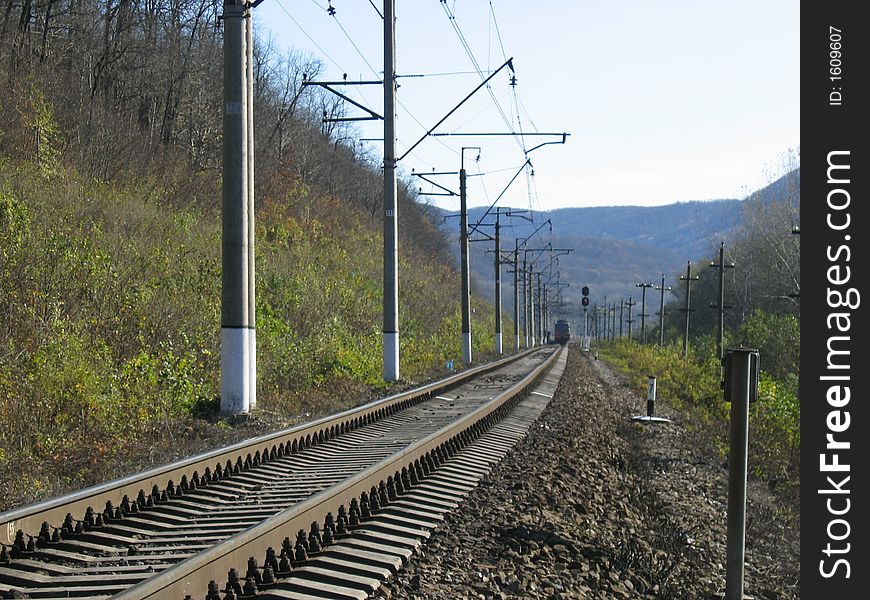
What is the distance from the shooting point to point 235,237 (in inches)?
597

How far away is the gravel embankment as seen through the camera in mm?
6508

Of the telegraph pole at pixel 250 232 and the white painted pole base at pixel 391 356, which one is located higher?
the telegraph pole at pixel 250 232

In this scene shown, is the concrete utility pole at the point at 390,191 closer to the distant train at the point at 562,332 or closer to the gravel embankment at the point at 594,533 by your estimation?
the gravel embankment at the point at 594,533

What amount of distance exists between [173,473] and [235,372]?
603 cm

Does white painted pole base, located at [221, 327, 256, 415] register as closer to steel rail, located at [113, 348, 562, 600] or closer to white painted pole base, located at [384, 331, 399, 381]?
steel rail, located at [113, 348, 562, 600]

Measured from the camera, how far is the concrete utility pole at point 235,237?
15.0m

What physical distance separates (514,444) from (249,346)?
4265 millimetres

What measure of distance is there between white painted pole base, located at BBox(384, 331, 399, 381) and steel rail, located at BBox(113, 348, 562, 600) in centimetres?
1441

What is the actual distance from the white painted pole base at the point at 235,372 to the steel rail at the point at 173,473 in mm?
1512
